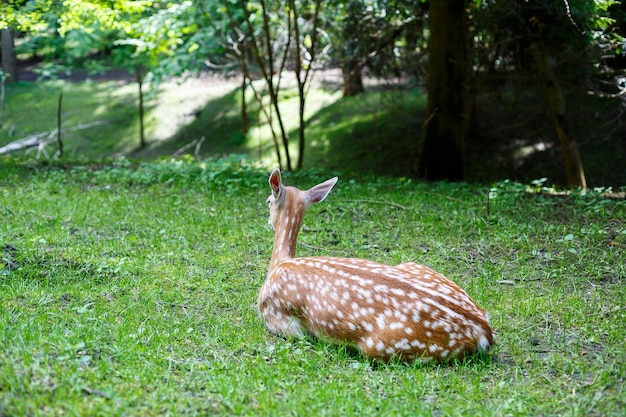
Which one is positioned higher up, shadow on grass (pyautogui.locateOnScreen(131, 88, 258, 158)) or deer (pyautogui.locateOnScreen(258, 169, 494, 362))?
deer (pyautogui.locateOnScreen(258, 169, 494, 362))

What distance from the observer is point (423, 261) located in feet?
23.2

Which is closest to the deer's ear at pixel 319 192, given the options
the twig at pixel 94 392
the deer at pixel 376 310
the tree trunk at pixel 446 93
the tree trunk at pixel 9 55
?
the deer at pixel 376 310

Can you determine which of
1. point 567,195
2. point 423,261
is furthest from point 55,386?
point 567,195

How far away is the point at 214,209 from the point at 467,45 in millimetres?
6711

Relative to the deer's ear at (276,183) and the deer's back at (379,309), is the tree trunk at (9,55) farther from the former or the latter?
the deer's back at (379,309)

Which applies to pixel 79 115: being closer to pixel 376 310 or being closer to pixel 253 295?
pixel 253 295

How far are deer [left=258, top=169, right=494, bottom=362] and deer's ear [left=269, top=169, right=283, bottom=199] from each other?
0.68 m

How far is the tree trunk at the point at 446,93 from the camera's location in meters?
12.5

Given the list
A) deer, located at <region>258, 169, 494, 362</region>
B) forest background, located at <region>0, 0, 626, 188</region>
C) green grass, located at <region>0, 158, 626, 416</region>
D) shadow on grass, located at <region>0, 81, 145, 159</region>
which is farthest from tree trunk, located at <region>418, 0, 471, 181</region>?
shadow on grass, located at <region>0, 81, 145, 159</region>

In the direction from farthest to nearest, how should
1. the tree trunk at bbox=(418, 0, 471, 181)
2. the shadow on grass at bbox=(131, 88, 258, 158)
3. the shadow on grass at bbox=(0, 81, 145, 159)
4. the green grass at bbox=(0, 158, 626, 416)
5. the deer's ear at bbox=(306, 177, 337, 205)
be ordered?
the shadow on grass at bbox=(0, 81, 145, 159)
the shadow on grass at bbox=(131, 88, 258, 158)
the tree trunk at bbox=(418, 0, 471, 181)
the deer's ear at bbox=(306, 177, 337, 205)
the green grass at bbox=(0, 158, 626, 416)

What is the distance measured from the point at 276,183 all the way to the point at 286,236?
43 cm

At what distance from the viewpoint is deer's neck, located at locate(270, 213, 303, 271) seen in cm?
596

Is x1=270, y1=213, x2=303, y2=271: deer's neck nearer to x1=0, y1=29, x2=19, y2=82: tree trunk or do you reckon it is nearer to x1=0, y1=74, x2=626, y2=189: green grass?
x1=0, y1=74, x2=626, y2=189: green grass

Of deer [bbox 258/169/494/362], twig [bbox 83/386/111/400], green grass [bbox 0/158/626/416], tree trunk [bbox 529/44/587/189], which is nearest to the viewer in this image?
twig [bbox 83/386/111/400]
